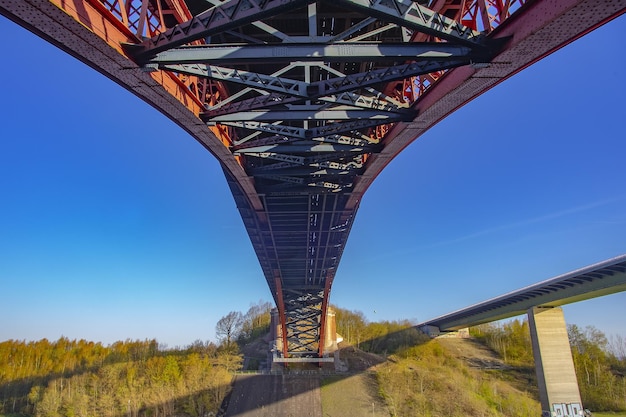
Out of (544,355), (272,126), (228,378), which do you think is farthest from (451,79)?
(228,378)

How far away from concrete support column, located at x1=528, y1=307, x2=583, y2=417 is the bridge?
99.9ft

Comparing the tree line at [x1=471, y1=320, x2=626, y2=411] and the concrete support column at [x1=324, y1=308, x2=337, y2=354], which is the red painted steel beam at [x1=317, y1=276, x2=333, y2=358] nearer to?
the concrete support column at [x1=324, y1=308, x2=337, y2=354]

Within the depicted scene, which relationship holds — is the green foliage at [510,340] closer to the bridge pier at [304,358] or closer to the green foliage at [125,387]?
the bridge pier at [304,358]

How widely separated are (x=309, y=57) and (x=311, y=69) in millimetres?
3718

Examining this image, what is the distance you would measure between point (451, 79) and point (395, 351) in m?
58.7

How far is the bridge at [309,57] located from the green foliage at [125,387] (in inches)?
1316

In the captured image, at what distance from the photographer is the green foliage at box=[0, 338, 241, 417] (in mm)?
38594

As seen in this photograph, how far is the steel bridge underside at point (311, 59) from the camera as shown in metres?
5.20

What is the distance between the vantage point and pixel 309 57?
6.24 metres

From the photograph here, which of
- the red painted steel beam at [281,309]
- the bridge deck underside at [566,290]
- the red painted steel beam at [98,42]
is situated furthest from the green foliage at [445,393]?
the red painted steel beam at [98,42]

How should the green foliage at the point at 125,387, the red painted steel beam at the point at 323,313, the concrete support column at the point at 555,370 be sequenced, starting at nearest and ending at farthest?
the red painted steel beam at the point at 323,313 → the concrete support column at the point at 555,370 → the green foliage at the point at 125,387

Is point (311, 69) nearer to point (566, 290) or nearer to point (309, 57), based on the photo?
point (309, 57)

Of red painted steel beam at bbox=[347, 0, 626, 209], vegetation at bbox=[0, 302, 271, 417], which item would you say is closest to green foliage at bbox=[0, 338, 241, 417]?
vegetation at bbox=[0, 302, 271, 417]

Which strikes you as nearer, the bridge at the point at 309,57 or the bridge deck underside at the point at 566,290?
the bridge at the point at 309,57
